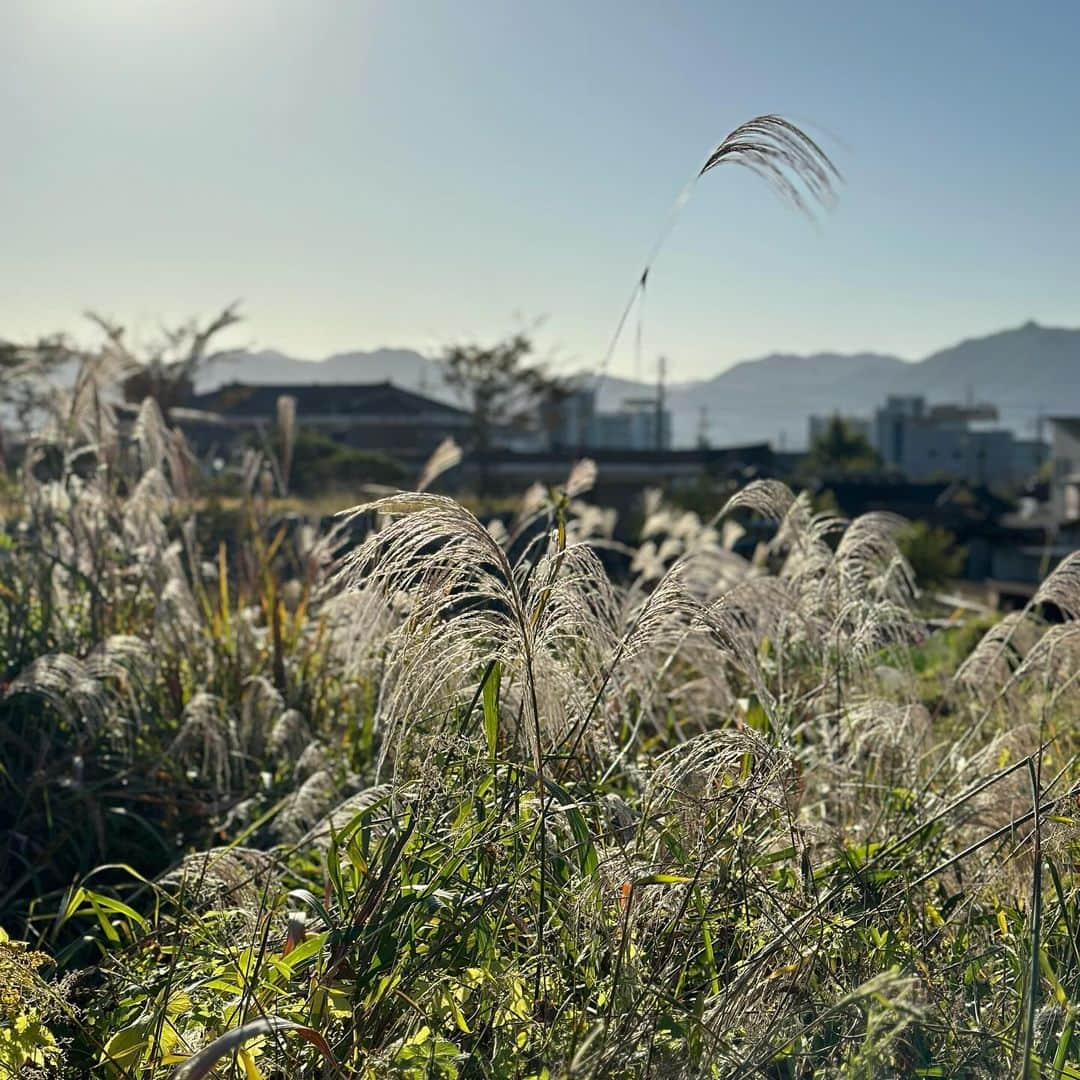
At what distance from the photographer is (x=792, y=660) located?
13.9 feet

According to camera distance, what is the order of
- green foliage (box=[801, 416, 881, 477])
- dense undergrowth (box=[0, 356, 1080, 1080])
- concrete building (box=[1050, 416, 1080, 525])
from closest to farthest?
dense undergrowth (box=[0, 356, 1080, 1080])
concrete building (box=[1050, 416, 1080, 525])
green foliage (box=[801, 416, 881, 477])

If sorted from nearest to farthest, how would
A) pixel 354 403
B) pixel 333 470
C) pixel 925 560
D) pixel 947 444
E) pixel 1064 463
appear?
pixel 925 560, pixel 333 470, pixel 1064 463, pixel 354 403, pixel 947 444

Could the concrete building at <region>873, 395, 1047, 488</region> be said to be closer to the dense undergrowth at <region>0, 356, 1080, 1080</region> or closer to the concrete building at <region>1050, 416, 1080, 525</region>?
the concrete building at <region>1050, 416, 1080, 525</region>

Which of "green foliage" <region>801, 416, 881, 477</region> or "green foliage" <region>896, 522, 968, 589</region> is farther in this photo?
"green foliage" <region>801, 416, 881, 477</region>

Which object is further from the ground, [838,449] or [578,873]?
[838,449]

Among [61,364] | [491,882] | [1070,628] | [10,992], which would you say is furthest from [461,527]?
[61,364]

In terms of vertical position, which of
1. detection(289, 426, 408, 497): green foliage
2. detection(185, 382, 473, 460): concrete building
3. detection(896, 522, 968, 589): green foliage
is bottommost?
detection(896, 522, 968, 589): green foliage

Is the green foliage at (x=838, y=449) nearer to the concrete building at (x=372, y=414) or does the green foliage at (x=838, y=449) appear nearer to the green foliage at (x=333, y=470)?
the concrete building at (x=372, y=414)

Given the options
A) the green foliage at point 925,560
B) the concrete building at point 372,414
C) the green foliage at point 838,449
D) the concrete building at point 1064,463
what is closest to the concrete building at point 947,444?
the green foliage at point 838,449

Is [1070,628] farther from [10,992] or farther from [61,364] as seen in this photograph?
[61,364]

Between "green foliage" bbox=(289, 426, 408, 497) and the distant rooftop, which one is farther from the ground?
the distant rooftop

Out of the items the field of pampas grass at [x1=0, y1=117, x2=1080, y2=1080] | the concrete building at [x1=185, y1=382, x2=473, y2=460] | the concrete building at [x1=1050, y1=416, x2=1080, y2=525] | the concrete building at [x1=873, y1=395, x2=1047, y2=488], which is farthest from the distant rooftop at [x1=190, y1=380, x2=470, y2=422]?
the concrete building at [x1=873, y1=395, x2=1047, y2=488]

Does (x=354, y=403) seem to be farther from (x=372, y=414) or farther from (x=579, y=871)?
(x=579, y=871)

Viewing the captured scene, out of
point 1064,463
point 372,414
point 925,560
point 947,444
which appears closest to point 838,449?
point 1064,463
